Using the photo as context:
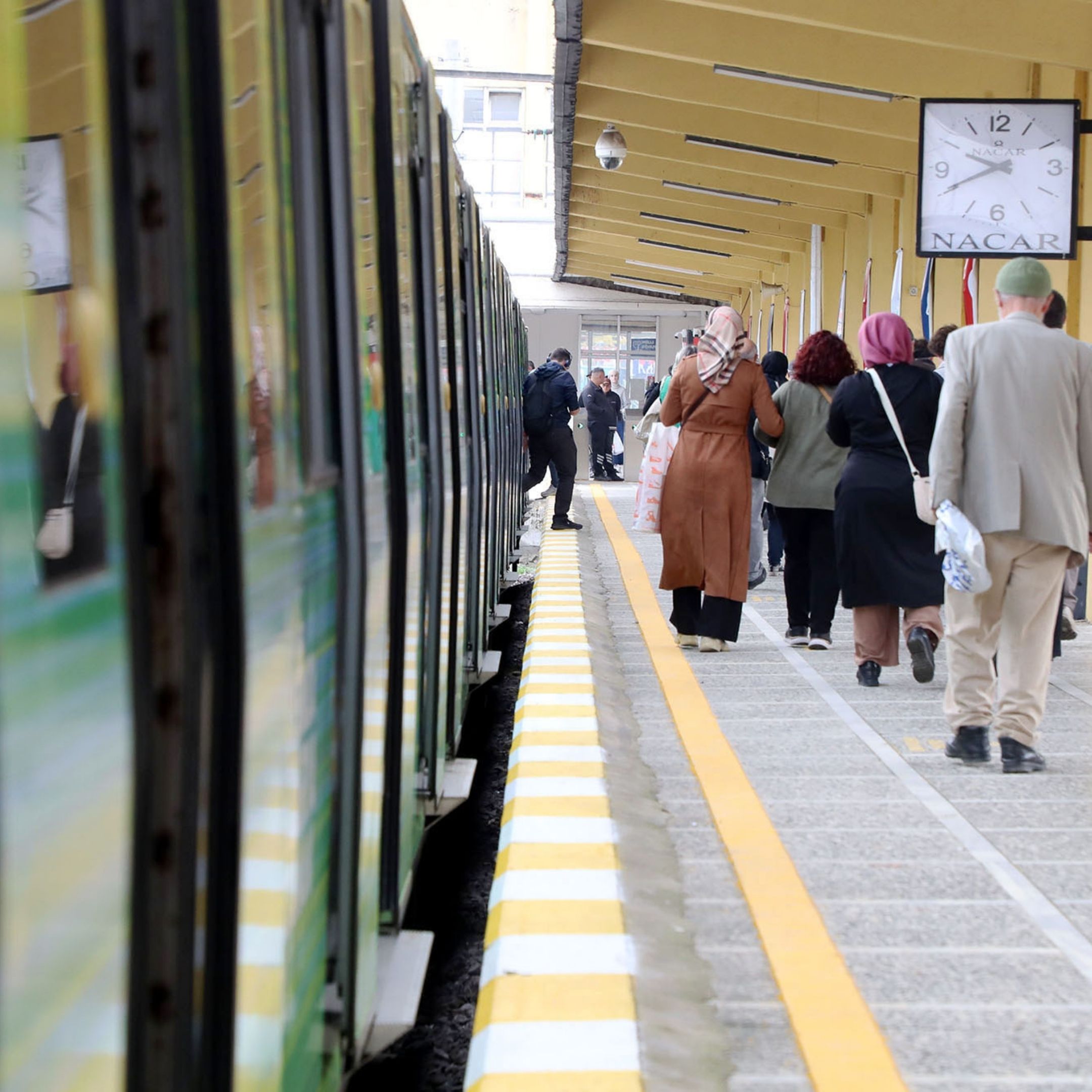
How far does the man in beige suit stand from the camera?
5305 millimetres

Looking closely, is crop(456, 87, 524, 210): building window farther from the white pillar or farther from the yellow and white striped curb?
the yellow and white striped curb

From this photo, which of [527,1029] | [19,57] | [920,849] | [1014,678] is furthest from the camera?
[1014,678]

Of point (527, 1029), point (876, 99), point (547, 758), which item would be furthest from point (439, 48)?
point (527, 1029)

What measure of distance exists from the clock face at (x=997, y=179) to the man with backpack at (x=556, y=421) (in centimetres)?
737

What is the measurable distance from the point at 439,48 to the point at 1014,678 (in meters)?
35.8

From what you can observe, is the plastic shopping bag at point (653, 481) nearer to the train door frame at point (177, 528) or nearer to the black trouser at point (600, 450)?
the train door frame at point (177, 528)

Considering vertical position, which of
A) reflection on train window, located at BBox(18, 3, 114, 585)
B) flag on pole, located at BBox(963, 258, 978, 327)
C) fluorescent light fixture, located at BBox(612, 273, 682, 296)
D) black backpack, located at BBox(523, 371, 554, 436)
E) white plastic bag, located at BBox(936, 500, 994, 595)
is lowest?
white plastic bag, located at BBox(936, 500, 994, 595)

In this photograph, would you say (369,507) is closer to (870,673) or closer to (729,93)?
(870,673)

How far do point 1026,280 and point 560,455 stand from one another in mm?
10903

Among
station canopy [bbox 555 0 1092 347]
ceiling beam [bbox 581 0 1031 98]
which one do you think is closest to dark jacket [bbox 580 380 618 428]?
station canopy [bbox 555 0 1092 347]

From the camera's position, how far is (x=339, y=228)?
2.43 metres

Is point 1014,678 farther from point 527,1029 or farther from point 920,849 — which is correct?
point 527,1029

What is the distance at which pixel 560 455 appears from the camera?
16234 mm

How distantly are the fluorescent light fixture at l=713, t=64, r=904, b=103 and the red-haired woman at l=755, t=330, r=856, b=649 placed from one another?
16.2 feet
